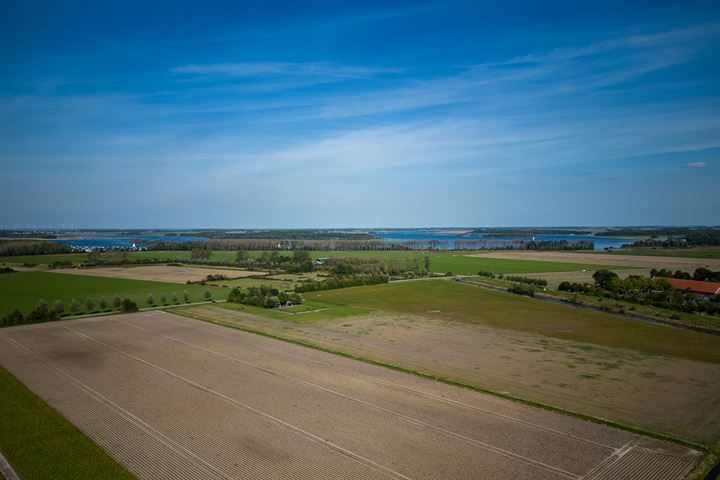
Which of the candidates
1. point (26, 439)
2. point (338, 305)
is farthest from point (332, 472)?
point (338, 305)

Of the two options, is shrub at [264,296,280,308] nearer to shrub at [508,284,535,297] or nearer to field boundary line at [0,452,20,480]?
shrub at [508,284,535,297]

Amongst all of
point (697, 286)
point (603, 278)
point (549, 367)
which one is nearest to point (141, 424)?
point (549, 367)

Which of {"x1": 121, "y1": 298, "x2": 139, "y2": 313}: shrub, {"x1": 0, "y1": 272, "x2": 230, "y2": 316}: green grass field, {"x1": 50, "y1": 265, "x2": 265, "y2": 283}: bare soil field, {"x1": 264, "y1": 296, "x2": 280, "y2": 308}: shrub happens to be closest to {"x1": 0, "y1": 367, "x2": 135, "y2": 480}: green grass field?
{"x1": 121, "y1": 298, "x2": 139, "y2": 313}: shrub

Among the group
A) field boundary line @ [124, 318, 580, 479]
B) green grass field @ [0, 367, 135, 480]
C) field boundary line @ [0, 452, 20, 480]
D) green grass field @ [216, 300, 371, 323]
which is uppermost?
field boundary line @ [124, 318, 580, 479]

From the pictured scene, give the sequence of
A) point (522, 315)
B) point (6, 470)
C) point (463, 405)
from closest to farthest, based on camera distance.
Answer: point (6, 470), point (463, 405), point (522, 315)

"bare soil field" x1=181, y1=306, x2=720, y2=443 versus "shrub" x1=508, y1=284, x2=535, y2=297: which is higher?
"shrub" x1=508, y1=284, x2=535, y2=297

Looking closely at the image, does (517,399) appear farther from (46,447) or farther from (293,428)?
(46,447)
